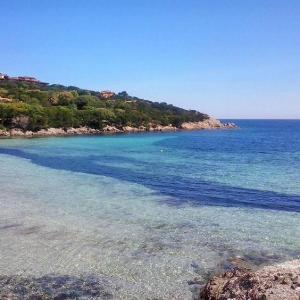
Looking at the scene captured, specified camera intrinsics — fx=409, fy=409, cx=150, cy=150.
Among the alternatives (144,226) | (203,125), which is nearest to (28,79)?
(203,125)

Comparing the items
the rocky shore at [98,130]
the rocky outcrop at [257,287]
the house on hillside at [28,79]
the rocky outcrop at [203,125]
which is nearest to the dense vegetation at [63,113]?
the rocky shore at [98,130]

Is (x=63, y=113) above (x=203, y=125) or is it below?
above

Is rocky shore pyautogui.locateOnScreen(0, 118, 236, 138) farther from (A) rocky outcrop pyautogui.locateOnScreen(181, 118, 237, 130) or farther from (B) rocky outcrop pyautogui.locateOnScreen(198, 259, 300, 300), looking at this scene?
(B) rocky outcrop pyautogui.locateOnScreen(198, 259, 300, 300)

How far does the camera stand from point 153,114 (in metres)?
134

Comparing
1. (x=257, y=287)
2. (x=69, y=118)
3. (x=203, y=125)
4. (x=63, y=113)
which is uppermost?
(x=63, y=113)

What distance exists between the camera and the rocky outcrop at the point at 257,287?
7375mm

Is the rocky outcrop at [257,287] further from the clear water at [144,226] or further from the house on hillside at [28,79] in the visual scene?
the house on hillside at [28,79]

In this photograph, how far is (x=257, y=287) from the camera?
7805 mm

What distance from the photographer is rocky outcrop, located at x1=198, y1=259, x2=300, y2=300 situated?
7375mm

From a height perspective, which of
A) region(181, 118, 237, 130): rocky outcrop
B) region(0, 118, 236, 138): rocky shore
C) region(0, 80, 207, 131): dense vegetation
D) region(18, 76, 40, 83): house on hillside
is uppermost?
region(18, 76, 40, 83): house on hillside

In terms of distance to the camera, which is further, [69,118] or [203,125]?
[203,125]

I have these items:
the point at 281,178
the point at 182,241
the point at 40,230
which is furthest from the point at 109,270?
the point at 281,178

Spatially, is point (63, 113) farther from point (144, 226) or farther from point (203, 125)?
point (144, 226)

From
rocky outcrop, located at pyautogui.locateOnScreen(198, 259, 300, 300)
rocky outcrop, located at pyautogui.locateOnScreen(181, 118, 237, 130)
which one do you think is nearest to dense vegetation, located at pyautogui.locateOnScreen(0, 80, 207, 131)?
rocky outcrop, located at pyautogui.locateOnScreen(181, 118, 237, 130)
